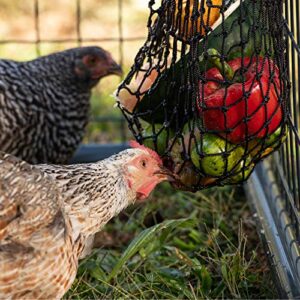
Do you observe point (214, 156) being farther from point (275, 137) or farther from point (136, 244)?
point (136, 244)

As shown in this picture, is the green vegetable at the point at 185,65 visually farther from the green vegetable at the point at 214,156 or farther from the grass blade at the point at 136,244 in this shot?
the grass blade at the point at 136,244

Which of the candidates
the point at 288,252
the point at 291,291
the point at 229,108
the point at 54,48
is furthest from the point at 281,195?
the point at 54,48

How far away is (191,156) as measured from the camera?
3.03 meters

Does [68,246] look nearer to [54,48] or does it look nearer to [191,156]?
[191,156]

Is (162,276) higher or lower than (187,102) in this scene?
lower

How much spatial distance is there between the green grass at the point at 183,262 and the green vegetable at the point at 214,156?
1.34 ft

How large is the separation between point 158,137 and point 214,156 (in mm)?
263

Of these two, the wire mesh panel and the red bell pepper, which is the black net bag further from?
the wire mesh panel

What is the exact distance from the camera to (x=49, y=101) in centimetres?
460

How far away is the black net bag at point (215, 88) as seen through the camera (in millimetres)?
2938

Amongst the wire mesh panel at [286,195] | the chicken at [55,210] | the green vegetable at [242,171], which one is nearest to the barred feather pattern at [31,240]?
the chicken at [55,210]

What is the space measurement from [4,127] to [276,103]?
1634 mm

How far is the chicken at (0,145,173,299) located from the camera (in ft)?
9.03

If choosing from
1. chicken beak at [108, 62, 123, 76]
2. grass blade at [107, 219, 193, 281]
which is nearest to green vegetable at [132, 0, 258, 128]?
grass blade at [107, 219, 193, 281]
